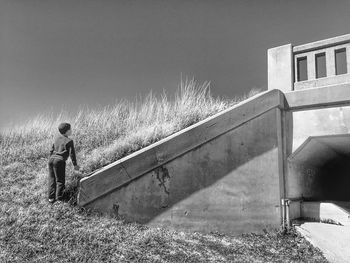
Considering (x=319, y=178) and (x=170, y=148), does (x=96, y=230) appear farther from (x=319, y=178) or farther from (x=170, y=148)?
(x=319, y=178)

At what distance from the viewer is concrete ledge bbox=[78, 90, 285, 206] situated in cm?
608

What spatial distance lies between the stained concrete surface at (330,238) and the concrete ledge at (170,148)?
9.26ft

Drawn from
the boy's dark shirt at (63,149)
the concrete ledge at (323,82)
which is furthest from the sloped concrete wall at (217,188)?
the concrete ledge at (323,82)

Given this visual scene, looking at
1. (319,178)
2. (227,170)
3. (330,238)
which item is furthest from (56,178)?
(319,178)

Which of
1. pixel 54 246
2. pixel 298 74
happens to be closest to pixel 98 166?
pixel 54 246

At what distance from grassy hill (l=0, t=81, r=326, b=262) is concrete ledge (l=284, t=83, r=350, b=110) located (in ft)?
6.39

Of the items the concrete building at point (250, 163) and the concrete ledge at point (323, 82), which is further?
the concrete ledge at point (323, 82)

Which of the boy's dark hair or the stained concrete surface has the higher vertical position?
the boy's dark hair

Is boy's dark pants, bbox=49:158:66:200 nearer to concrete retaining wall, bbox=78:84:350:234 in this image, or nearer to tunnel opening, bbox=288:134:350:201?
concrete retaining wall, bbox=78:84:350:234

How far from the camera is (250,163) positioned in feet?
25.7

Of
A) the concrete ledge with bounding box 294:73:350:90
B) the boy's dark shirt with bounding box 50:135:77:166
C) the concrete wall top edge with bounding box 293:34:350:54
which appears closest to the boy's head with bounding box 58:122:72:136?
the boy's dark shirt with bounding box 50:135:77:166

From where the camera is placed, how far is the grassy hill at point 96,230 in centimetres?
503

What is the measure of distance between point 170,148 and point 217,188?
1.39 metres

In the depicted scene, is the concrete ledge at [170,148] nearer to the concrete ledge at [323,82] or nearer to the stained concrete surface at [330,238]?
the concrete ledge at [323,82]
